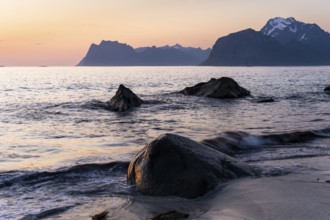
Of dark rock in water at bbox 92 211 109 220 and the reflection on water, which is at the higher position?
dark rock in water at bbox 92 211 109 220

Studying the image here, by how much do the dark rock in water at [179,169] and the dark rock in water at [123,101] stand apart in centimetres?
1807

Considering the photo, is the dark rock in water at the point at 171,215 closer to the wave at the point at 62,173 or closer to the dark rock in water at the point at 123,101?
the wave at the point at 62,173

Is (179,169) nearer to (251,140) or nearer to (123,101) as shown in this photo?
(251,140)

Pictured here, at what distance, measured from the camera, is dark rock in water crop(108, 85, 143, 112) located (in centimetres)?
2734

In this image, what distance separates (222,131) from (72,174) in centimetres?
849

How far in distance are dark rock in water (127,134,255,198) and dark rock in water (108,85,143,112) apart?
1807 cm

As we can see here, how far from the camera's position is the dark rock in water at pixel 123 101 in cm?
2734

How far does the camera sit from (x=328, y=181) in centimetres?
841

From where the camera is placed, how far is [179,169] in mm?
8367

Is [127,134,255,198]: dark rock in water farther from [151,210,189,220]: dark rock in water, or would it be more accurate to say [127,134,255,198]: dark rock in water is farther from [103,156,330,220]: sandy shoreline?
[151,210,189,220]: dark rock in water

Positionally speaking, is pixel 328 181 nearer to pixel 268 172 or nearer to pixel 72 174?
pixel 268 172

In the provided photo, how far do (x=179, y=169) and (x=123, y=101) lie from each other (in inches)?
776

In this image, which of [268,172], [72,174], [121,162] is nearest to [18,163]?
[72,174]

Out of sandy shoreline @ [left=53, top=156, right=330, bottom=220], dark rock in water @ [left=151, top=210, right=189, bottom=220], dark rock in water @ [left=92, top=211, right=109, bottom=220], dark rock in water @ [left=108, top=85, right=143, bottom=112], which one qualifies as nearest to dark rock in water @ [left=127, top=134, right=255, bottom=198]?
sandy shoreline @ [left=53, top=156, right=330, bottom=220]
